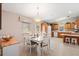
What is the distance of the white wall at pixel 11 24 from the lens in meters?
2.12

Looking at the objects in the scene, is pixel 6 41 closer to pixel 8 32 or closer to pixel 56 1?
pixel 8 32

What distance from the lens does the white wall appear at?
6.97 ft

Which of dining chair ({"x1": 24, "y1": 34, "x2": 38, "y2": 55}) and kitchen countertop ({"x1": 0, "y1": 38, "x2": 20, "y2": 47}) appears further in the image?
dining chair ({"x1": 24, "y1": 34, "x2": 38, "y2": 55})

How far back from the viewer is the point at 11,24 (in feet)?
7.07

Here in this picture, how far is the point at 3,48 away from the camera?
83.9 inches

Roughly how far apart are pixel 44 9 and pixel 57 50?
758 mm

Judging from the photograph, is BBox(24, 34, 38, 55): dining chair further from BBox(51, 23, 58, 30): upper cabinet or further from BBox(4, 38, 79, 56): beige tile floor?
BBox(51, 23, 58, 30): upper cabinet

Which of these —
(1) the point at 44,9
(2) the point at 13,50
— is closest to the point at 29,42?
(2) the point at 13,50

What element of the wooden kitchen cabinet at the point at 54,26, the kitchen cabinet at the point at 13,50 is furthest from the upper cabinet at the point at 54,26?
the kitchen cabinet at the point at 13,50

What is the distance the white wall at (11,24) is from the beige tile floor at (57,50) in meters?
0.31

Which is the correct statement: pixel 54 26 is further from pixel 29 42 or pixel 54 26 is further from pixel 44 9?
pixel 29 42

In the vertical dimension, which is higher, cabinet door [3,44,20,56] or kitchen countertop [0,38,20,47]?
kitchen countertop [0,38,20,47]

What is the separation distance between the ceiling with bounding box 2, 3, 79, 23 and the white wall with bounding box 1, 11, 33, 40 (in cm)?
9

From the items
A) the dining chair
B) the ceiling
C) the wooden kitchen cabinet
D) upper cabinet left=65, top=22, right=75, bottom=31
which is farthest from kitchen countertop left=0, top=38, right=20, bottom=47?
upper cabinet left=65, top=22, right=75, bottom=31
